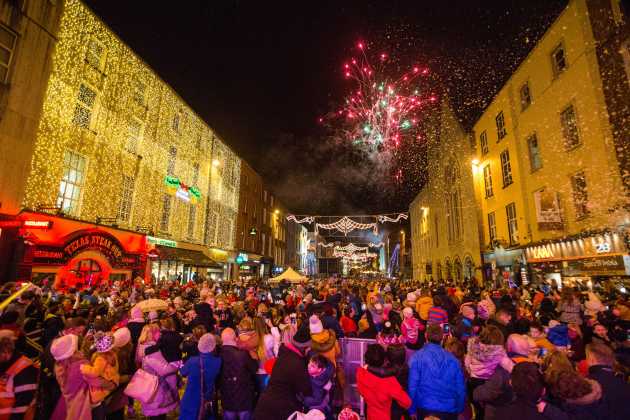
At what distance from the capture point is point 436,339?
4.10 meters

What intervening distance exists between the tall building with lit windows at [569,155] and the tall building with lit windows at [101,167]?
2090 centimetres

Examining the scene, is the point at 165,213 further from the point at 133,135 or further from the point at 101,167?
the point at 101,167

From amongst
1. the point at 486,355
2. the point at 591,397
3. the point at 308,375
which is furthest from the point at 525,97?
the point at 308,375

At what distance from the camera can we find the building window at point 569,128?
46.7 feet

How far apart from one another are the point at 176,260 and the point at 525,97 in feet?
79.5


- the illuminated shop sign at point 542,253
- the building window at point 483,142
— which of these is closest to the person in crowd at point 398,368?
the illuminated shop sign at point 542,253

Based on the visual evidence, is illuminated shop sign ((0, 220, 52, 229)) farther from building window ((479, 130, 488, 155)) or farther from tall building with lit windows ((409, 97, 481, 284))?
building window ((479, 130, 488, 155))

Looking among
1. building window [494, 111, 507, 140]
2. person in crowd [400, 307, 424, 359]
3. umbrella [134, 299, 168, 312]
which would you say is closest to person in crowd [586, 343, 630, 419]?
person in crowd [400, 307, 424, 359]

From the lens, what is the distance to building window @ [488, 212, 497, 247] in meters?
22.3

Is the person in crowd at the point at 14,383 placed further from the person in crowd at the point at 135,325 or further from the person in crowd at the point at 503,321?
the person in crowd at the point at 503,321

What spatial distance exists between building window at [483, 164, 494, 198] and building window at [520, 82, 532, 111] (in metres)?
5.59

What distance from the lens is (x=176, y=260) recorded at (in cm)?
2164

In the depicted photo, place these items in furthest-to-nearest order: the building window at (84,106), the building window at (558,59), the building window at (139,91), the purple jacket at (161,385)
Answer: the building window at (139,91), the building window at (558,59), the building window at (84,106), the purple jacket at (161,385)

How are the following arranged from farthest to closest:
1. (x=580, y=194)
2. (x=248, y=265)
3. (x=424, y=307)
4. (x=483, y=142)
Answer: (x=248, y=265) < (x=483, y=142) < (x=580, y=194) < (x=424, y=307)
